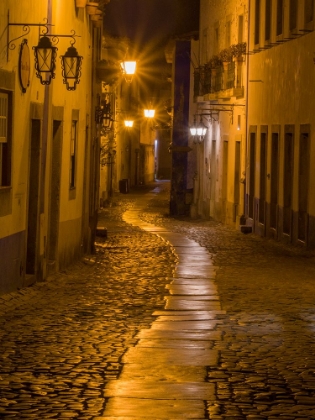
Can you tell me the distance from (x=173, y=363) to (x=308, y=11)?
1606 cm

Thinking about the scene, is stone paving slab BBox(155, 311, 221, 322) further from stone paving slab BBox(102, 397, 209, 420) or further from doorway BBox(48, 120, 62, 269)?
doorway BBox(48, 120, 62, 269)

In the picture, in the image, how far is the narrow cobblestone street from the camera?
25.6 feet

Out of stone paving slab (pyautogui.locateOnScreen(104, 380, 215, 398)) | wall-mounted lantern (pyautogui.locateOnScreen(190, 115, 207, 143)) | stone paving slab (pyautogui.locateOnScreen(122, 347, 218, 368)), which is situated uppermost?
wall-mounted lantern (pyautogui.locateOnScreen(190, 115, 207, 143))

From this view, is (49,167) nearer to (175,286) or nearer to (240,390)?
(175,286)

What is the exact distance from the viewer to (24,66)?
1451 cm

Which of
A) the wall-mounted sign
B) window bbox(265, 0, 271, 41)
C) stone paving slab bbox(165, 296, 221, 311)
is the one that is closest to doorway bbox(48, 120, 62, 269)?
the wall-mounted sign

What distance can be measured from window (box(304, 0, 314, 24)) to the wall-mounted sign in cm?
1038

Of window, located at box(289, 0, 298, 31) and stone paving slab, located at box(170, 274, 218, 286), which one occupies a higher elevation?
window, located at box(289, 0, 298, 31)

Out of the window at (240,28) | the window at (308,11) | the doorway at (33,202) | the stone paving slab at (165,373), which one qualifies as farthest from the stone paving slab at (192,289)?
the window at (240,28)

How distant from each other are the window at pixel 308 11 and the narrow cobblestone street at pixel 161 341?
6544 mm

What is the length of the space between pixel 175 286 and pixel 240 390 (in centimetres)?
710

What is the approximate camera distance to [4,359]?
9.41 meters

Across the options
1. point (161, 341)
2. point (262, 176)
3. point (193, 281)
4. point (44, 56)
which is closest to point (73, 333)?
point (161, 341)

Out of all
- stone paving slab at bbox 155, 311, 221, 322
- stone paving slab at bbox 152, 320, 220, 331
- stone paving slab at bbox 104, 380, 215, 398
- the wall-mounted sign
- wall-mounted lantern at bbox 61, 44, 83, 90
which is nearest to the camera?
stone paving slab at bbox 104, 380, 215, 398
